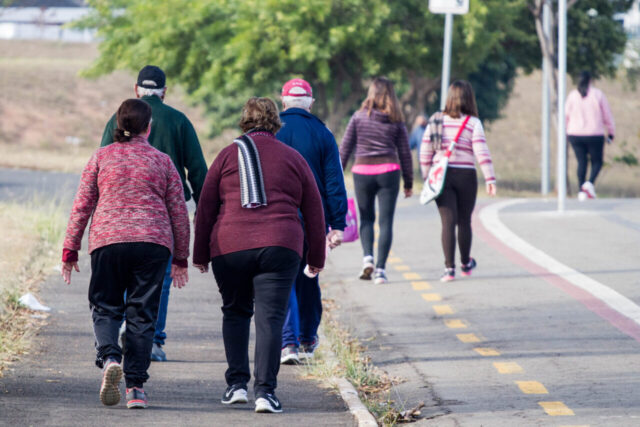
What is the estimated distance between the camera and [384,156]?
399 inches

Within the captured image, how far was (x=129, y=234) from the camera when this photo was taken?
19.0 ft

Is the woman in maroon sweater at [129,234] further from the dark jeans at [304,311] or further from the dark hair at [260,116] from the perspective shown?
the dark jeans at [304,311]

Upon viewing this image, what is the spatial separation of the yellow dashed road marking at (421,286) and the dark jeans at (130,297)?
Answer: 4.49 metres

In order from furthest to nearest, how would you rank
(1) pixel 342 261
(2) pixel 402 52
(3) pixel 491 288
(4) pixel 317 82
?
(4) pixel 317 82
(2) pixel 402 52
(1) pixel 342 261
(3) pixel 491 288

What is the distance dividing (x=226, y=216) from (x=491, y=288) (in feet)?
15.5

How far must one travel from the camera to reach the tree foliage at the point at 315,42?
27438mm

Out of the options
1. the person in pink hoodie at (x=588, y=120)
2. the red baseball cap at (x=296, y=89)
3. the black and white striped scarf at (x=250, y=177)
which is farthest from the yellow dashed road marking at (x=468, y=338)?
the person in pink hoodie at (x=588, y=120)

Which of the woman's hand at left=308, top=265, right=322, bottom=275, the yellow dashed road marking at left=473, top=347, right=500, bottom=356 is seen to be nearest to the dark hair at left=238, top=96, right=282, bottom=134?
the woman's hand at left=308, top=265, right=322, bottom=275

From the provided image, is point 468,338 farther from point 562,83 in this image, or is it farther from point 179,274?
point 562,83

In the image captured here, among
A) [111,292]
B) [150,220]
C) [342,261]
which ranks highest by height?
[150,220]

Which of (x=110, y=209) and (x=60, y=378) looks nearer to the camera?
(x=110, y=209)

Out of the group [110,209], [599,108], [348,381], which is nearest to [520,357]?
[348,381]

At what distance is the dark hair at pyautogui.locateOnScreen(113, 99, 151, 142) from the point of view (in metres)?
5.91

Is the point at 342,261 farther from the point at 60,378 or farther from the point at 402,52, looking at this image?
the point at 402,52
